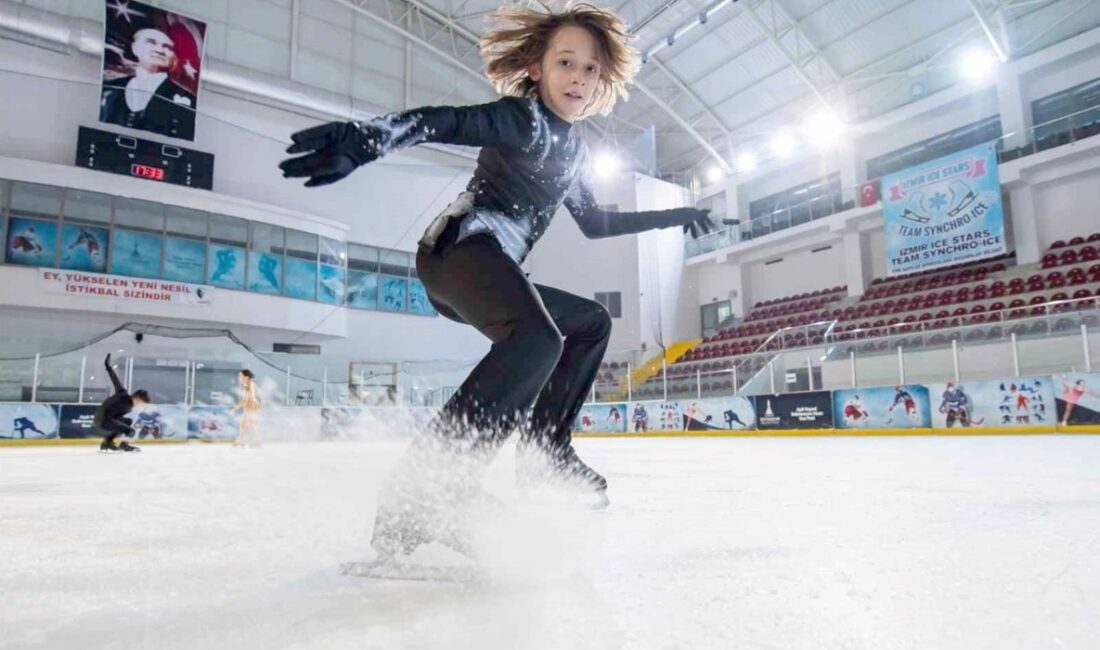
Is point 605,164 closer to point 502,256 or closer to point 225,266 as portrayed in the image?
point 225,266

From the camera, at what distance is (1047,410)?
764cm

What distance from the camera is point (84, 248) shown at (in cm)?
1414

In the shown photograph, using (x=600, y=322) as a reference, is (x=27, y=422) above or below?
below

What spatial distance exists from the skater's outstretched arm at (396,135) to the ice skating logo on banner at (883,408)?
8.73m

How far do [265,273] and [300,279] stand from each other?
883 mm

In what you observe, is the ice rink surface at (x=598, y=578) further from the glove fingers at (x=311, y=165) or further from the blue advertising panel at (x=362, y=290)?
the blue advertising panel at (x=362, y=290)

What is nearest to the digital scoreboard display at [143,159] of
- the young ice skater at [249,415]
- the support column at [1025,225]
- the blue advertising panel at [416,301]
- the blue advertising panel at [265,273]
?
the blue advertising panel at [265,273]

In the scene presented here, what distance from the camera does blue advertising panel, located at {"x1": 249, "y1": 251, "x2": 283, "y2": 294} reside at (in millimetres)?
16031

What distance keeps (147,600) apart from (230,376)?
11368 mm

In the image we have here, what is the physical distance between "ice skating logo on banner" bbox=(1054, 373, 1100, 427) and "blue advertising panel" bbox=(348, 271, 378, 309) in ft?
50.1

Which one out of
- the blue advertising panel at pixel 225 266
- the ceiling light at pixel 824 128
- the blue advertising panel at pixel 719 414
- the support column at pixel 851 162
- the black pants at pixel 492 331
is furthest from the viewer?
the ceiling light at pixel 824 128

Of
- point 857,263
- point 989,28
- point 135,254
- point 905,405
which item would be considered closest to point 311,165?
point 905,405

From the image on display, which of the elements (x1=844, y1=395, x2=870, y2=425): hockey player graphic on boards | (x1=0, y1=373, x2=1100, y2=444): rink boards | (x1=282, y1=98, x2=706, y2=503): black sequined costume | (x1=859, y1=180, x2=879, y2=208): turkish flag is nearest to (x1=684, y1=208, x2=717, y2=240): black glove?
(x1=282, y1=98, x2=706, y2=503): black sequined costume

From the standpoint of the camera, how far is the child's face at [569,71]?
1.64m
